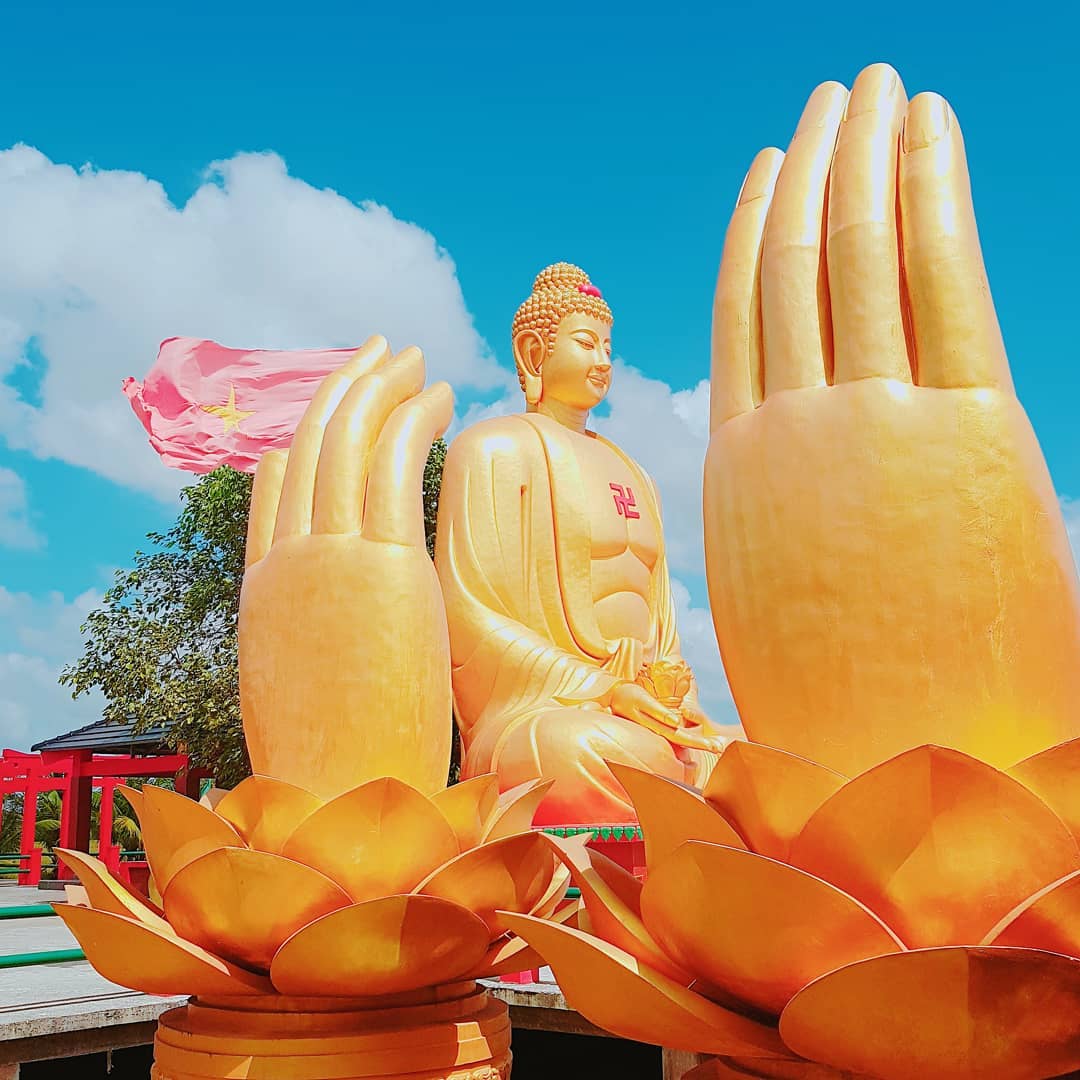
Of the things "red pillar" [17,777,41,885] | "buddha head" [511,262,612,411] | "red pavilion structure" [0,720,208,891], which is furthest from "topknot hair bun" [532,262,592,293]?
"red pillar" [17,777,41,885]

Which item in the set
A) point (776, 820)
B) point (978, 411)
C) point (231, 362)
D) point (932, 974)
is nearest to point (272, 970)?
point (776, 820)

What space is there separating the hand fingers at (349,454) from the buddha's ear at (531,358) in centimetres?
357

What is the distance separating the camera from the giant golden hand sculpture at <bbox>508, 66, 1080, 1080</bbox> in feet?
3.36

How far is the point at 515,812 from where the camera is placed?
2027mm

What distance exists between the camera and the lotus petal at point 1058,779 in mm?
1052

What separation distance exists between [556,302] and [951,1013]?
503 centimetres

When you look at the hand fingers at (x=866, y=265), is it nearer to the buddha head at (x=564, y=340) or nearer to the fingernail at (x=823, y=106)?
the fingernail at (x=823, y=106)

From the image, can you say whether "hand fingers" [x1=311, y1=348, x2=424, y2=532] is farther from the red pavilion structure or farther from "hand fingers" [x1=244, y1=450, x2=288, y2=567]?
the red pavilion structure

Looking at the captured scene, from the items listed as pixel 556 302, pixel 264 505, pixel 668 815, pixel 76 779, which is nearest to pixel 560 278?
pixel 556 302

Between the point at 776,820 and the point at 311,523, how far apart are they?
4.37ft

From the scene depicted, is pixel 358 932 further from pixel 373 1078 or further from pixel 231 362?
pixel 231 362

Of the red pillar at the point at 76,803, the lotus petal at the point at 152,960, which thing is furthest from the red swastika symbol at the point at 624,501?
the red pillar at the point at 76,803

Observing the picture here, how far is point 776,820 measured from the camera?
115 centimetres

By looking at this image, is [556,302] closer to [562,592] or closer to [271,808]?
[562,592]
